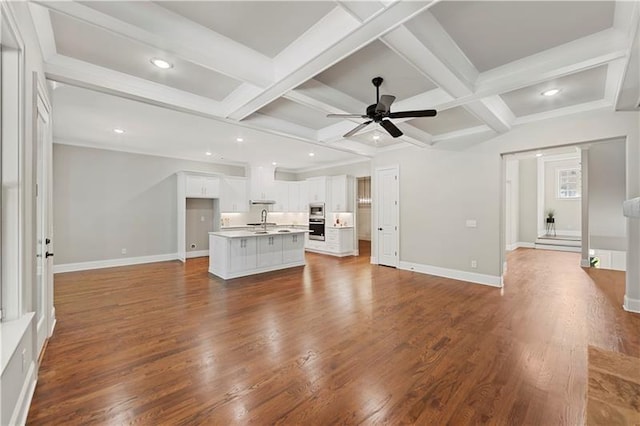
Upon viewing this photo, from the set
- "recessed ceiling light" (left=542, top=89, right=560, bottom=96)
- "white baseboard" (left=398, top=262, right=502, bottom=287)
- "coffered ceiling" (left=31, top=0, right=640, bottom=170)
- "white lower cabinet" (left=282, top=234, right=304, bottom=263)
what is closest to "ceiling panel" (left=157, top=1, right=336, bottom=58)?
"coffered ceiling" (left=31, top=0, right=640, bottom=170)

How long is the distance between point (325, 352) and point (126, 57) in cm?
361

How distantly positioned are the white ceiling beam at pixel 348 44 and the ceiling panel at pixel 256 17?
10.2 inches

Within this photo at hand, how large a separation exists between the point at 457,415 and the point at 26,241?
3232 mm

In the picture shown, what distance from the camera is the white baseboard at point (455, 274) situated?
16.2 ft

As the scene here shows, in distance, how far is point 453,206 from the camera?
5.50 m

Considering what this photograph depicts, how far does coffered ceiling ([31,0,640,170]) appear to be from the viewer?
2.16 meters

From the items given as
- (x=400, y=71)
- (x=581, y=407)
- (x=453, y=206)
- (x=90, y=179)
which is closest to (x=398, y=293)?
(x=453, y=206)

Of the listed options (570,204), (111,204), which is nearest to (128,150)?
(111,204)

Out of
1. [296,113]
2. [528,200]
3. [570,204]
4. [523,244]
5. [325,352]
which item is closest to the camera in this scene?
[325,352]

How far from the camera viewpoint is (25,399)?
1828 mm

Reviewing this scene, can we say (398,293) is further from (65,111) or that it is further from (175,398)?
(65,111)

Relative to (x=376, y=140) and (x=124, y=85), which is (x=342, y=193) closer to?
(x=376, y=140)

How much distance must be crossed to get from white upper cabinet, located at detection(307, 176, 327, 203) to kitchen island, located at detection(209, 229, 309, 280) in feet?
7.40

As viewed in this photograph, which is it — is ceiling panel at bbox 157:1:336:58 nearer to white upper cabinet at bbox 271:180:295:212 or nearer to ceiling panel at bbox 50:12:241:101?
ceiling panel at bbox 50:12:241:101
